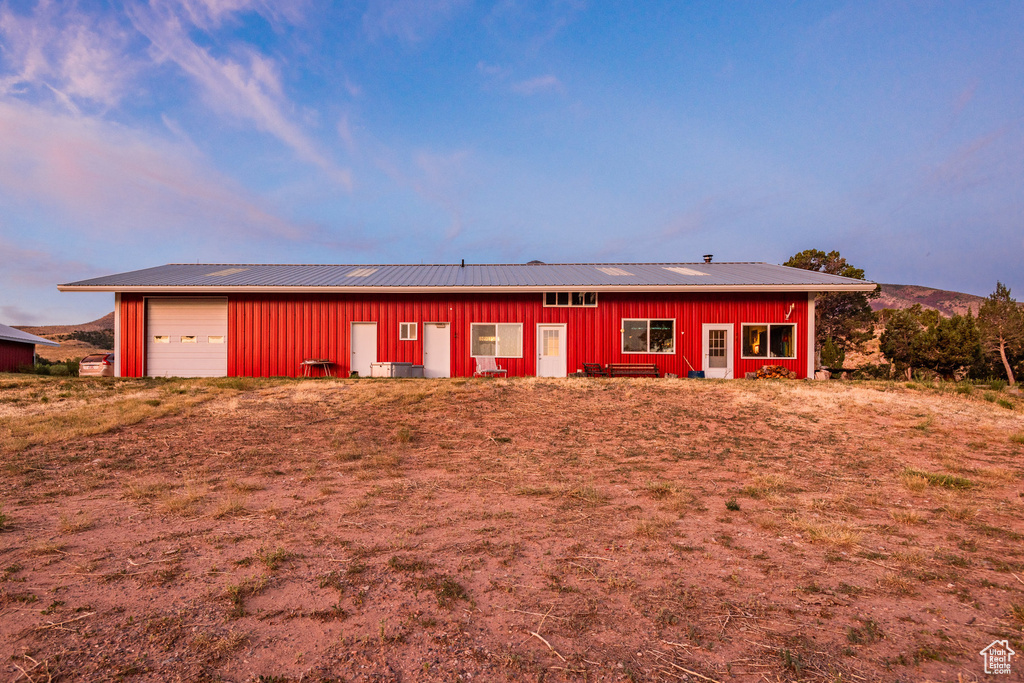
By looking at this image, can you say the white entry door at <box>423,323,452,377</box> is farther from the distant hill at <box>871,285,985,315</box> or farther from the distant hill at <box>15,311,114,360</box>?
the distant hill at <box>871,285,985,315</box>

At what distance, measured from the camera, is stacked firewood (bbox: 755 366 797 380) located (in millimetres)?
17062

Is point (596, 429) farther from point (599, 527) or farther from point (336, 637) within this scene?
point (336, 637)

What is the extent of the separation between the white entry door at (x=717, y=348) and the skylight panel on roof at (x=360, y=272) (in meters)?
12.9

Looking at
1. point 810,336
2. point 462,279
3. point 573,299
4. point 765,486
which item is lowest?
point 765,486

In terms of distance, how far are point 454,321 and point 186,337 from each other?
9.62 metres

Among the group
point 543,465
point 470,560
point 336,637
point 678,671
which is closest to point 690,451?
point 543,465

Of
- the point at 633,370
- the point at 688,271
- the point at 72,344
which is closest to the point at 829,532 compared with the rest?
the point at 633,370

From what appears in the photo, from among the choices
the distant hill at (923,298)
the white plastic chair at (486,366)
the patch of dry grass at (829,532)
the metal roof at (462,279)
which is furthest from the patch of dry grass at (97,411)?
the distant hill at (923,298)

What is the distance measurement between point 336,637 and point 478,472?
388cm

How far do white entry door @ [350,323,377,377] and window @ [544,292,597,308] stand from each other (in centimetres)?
638

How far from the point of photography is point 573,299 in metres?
18.1

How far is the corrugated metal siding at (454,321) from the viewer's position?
1792 centimetres

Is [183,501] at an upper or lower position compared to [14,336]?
lower

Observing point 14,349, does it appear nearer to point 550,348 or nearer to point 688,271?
point 550,348
